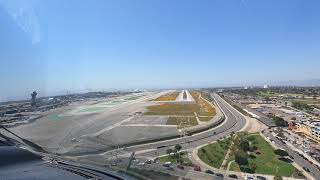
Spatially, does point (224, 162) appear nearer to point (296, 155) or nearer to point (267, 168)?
point (267, 168)

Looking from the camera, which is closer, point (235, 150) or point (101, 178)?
point (101, 178)

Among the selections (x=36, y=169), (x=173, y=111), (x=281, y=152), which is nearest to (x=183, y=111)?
(x=173, y=111)

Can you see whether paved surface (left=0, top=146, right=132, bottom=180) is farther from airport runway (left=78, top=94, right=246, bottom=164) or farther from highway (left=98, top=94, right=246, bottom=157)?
highway (left=98, top=94, right=246, bottom=157)

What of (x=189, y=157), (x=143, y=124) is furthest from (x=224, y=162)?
(x=143, y=124)

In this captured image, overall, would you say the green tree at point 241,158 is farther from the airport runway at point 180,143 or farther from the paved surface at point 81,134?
the paved surface at point 81,134

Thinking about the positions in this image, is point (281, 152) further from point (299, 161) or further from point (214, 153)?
point (214, 153)

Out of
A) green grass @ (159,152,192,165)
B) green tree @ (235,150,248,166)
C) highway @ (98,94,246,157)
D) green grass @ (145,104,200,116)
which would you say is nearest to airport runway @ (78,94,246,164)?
highway @ (98,94,246,157)

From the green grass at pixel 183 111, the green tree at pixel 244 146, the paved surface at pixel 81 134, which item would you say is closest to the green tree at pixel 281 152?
the green tree at pixel 244 146
